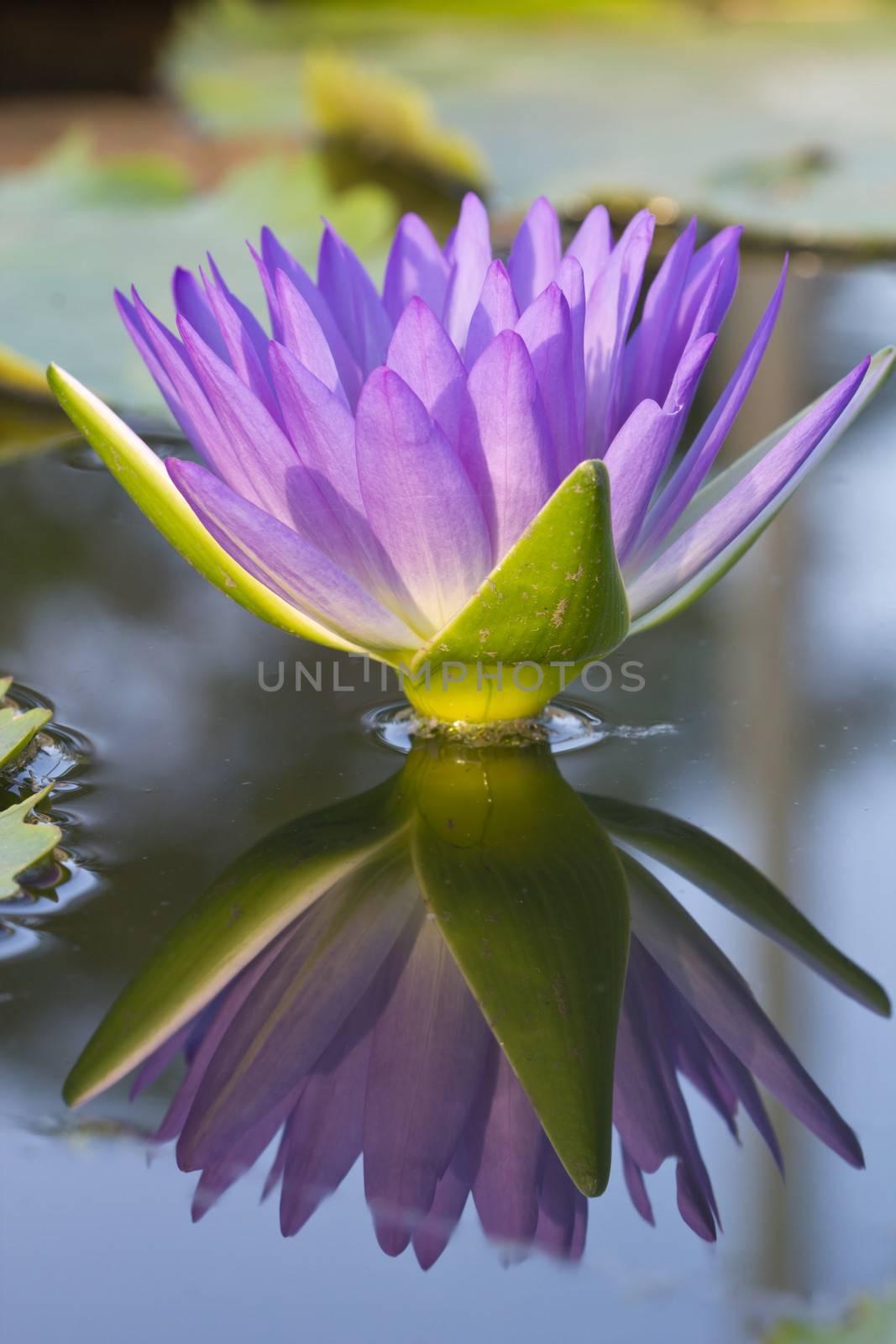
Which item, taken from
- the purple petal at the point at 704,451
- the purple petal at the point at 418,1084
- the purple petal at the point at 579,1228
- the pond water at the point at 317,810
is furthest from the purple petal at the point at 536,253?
the purple petal at the point at 579,1228

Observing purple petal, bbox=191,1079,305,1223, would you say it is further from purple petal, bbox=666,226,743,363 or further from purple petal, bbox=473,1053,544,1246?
purple petal, bbox=666,226,743,363

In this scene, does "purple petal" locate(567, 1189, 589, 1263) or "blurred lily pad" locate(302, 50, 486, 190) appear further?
"blurred lily pad" locate(302, 50, 486, 190)

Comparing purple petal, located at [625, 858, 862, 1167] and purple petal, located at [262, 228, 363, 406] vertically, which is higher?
purple petal, located at [262, 228, 363, 406]

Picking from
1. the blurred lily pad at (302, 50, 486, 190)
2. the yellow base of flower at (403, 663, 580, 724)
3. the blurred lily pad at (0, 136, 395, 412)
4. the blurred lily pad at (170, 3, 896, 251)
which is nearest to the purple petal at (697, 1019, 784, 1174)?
the yellow base of flower at (403, 663, 580, 724)

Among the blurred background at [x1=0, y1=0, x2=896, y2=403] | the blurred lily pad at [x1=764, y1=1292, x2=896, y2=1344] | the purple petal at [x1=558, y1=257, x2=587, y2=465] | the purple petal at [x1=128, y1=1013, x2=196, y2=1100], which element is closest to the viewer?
the blurred lily pad at [x1=764, y1=1292, x2=896, y2=1344]

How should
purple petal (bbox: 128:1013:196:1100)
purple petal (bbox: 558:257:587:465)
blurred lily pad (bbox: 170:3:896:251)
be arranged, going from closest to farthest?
purple petal (bbox: 128:1013:196:1100)
purple petal (bbox: 558:257:587:465)
blurred lily pad (bbox: 170:3:896:251)

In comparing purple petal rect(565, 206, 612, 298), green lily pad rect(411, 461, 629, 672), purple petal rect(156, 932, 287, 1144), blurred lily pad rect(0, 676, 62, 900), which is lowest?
purple petal rect(156, 932, 287, 1144)

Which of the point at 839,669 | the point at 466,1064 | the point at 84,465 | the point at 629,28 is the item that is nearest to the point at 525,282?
the point at 839,669

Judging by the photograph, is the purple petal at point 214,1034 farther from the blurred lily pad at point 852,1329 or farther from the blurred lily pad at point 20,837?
the blurred lily pad at point 852,1329
